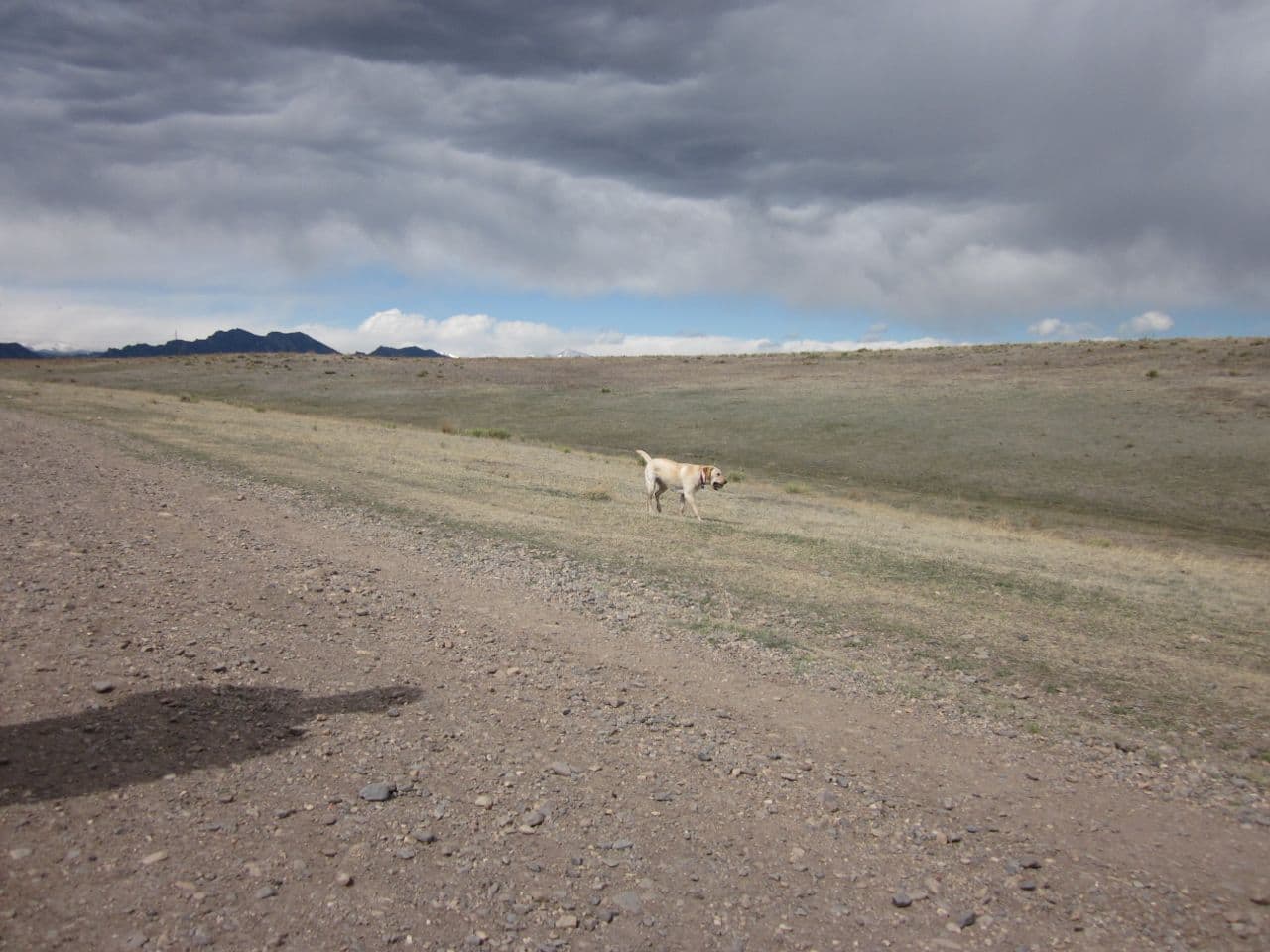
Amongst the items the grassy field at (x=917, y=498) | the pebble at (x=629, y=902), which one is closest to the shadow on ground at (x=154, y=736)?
the pebble at (x=629, y=902)

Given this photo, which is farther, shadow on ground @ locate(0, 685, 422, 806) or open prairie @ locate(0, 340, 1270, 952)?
shadow on ground @ locate(0, 685, 422, 806)

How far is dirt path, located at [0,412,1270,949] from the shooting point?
13.7ft

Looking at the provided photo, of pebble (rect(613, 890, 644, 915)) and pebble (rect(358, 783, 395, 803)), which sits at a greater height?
pebble (rect(358, 783, 395, 803))

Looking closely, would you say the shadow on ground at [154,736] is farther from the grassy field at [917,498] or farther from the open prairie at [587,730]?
the grassy field at [917,498]

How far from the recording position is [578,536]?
47.7 feet

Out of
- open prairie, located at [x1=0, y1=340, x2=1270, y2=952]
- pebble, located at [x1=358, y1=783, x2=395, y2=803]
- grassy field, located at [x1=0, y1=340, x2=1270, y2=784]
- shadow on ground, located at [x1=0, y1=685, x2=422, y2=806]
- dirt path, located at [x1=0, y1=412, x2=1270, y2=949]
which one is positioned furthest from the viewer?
grassy field, located at [x1=0, y1=340, x2=1270, y2=784]

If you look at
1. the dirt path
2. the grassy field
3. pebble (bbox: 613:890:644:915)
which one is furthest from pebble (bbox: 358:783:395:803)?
the grassy field

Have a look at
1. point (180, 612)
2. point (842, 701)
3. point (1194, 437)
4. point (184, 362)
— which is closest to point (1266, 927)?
point (842, 701)

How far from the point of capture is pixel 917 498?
30.8 meters

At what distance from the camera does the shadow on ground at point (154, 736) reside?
193 inches

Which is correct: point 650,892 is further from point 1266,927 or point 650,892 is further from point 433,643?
point 433,643

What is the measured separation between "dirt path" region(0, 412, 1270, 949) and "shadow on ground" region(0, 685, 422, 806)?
2 centimetres

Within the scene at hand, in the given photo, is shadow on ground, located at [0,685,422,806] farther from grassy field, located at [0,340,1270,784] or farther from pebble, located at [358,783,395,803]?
grassy field, located at [0,340,1270,784]

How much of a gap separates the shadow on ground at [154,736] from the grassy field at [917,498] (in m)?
4.74
